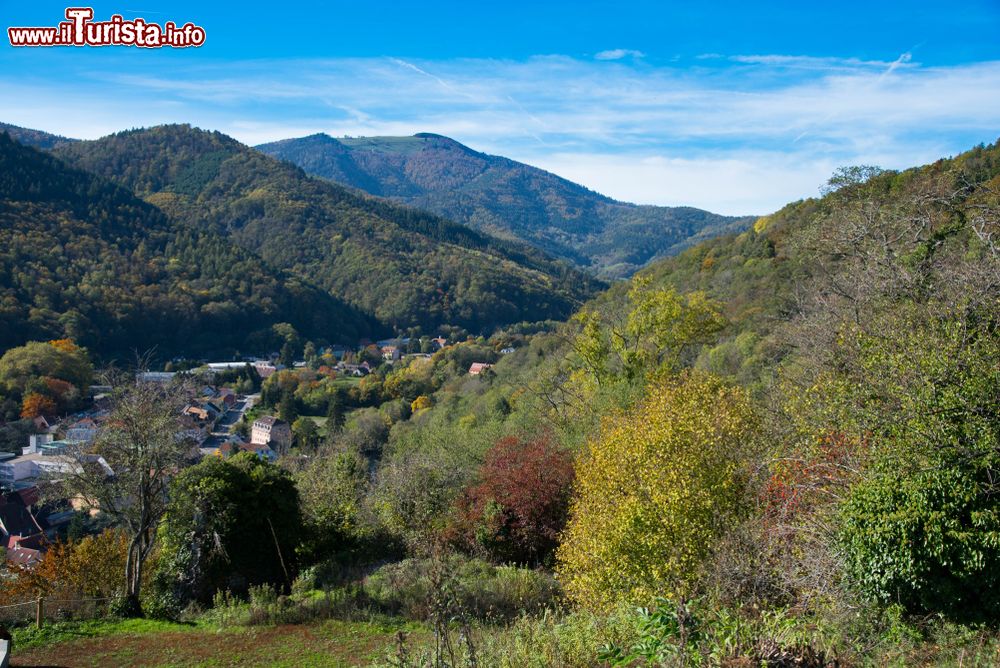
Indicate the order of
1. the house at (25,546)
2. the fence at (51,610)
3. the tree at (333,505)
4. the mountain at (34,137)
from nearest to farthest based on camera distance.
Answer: the fence at (51,610) → the tree at (333,505) → the house at (25,546) → the mountain at (34,137)

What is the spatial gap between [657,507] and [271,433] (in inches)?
1554

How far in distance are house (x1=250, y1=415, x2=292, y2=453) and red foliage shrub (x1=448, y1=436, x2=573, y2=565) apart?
1191 inches

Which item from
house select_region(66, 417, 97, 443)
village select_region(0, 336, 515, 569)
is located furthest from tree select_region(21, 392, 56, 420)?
house select_region(66, 417, 97, 443)

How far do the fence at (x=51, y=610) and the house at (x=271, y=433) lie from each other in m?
31.6

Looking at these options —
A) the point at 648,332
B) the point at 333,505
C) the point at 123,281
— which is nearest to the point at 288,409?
the point at 123,281

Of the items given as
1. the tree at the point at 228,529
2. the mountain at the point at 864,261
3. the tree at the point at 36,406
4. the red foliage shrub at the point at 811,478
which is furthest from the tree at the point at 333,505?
the tree at the point at 36,406

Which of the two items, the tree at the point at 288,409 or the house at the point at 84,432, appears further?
the tree at the point at 288,409

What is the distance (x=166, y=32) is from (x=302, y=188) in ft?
399

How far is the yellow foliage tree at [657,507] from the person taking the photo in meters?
8.40

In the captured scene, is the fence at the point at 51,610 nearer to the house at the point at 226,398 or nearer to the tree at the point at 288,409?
the tree at the point at 288,409

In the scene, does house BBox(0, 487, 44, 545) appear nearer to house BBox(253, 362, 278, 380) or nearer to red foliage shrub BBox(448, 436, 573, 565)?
red foliage shrub BBox(448, 436, 573, 565)

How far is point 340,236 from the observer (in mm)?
110312

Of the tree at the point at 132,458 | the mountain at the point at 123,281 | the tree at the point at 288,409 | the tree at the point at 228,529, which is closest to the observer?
the tree at the point at 132,458

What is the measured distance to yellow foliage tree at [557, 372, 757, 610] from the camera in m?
8.40
